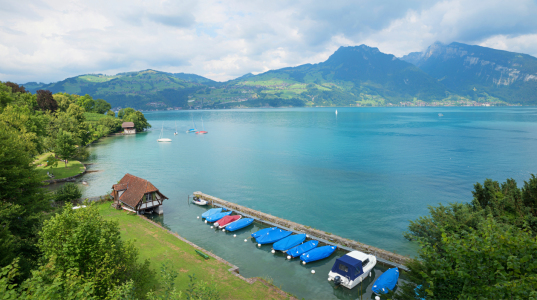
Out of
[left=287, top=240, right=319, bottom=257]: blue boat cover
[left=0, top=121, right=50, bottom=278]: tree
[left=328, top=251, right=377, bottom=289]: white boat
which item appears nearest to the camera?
[left=0, top=121, right=50, bottom=278]: tree

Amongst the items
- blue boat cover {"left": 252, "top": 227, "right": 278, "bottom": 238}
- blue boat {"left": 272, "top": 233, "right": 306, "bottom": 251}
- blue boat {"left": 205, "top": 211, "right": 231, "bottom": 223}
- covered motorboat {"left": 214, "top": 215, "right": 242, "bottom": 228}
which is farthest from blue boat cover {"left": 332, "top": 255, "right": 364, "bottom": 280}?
blue boat {"left": 205, "top": 211, "right": 231, "bottom": 223}

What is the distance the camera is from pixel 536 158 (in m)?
68.4

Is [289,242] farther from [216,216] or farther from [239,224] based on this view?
[216,216]

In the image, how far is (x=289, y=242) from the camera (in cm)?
3120

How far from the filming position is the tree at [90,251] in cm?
1364

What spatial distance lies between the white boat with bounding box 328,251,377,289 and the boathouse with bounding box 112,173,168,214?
94.1ft

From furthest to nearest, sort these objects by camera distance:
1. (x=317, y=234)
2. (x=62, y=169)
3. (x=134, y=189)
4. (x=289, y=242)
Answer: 1. (x=62, y=169)
2. (x=134, y=189)
3. (x=317, y=234)
4. (x=289, y=242)

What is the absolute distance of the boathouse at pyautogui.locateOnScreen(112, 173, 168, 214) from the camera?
3897 centimetres

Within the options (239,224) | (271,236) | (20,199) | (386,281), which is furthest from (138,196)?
(386,281)

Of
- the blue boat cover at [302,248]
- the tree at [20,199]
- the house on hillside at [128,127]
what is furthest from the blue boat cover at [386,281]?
the house on hillside at [128,127]

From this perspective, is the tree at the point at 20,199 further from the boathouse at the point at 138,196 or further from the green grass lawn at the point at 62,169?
the green grass lawn at the point at 62,169

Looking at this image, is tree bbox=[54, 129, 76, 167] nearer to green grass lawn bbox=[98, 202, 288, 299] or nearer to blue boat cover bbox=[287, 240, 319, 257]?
green grass lawn bbox=[98, 202, 288, 299]

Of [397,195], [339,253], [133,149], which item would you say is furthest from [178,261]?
[133,149]

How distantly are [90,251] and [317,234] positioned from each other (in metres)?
26.0
